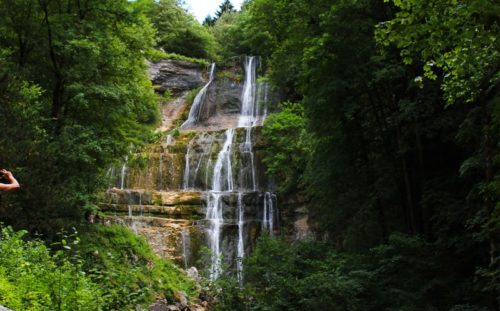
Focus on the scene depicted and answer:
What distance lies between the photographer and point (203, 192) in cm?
2169

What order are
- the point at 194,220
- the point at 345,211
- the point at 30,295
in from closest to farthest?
the point at 30,295
the point at 345,211
the point at 194,220

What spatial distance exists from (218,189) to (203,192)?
1.39 metres

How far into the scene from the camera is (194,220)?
793 inches

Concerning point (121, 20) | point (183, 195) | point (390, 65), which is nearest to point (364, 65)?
point (390, 65)

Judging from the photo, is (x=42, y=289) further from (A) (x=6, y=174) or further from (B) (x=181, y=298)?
(B) (x=181, y=298)

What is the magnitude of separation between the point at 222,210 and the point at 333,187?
8.98 metres

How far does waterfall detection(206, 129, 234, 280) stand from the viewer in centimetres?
1997

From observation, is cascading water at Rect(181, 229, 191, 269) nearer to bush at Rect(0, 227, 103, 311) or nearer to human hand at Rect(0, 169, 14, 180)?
bush at Rect(0, 227, 103, 311)

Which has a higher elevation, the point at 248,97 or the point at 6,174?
the point at 248,97

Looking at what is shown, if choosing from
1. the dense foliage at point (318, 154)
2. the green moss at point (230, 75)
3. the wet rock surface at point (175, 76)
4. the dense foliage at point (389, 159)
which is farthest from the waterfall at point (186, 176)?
the wet rock surface at point (175, 76)

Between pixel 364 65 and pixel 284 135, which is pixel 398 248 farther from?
pixel 284 135

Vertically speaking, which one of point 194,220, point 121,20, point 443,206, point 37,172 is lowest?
point 194,220

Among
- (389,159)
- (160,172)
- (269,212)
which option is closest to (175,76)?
(160,172)

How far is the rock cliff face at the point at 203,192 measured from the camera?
63.9 feet
